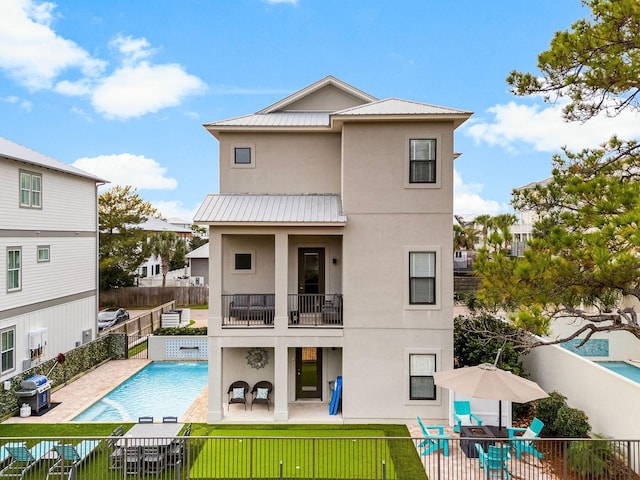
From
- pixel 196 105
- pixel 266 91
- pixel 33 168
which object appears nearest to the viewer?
pixel 33 168

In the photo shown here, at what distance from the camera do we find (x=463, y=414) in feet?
43.0

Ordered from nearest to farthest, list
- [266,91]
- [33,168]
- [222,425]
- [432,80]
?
[222,425] → [33,168] → [432,80] → [266,91]

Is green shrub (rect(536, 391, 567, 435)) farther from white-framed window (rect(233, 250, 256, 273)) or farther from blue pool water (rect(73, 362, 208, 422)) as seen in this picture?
blue pool water (rect(73, 362, 208, 422))

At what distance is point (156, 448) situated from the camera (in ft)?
35.7

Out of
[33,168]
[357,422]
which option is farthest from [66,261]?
[357,422]

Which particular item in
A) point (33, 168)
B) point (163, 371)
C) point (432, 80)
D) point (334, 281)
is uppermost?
point (432, 80)

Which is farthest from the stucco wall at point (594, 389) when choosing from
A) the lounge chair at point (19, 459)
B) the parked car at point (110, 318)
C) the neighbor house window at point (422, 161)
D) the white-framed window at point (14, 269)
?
the parked car at point (110, 318)

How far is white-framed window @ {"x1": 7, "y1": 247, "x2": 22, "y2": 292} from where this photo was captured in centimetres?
1666

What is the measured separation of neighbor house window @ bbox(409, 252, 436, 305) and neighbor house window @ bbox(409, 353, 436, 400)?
1731mm

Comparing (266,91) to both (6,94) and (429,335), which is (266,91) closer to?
(6,94)

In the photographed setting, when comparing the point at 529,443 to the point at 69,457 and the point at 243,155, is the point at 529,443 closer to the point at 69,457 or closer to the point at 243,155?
the point at 69,457

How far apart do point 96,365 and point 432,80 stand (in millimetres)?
26294

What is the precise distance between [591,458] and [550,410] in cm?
275

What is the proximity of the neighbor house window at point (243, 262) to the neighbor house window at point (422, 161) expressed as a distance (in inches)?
239
